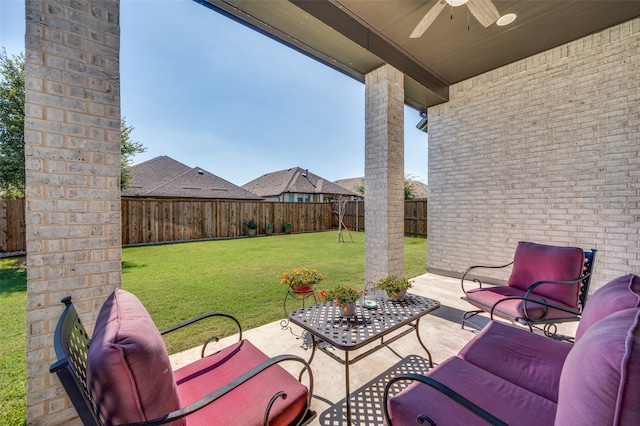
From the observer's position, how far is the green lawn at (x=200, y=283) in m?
2.68

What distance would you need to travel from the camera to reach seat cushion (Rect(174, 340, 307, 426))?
1.26m

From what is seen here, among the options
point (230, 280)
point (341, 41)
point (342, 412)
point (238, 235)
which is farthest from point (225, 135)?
point (342, 412)

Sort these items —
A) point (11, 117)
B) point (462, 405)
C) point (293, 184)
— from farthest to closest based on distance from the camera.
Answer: point (293, 184), point (11, 117), point (462, 405)

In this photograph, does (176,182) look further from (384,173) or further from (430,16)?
(430,16)

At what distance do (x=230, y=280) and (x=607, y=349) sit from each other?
16.4ft

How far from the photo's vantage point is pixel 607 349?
79cm

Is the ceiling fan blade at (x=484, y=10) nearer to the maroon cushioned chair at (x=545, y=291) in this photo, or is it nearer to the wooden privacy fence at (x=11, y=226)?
the maroon cushioned chair at (x=545, y=291)

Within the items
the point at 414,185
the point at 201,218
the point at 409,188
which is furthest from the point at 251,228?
the point at 414,185

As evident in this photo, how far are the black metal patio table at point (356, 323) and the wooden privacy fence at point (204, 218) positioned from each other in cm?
921

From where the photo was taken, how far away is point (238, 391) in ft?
4.64

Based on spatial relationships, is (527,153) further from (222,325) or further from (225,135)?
(225,135)

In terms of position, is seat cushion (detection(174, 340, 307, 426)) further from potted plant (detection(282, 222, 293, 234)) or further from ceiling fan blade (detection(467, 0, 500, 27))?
potted plant (detection(282, 222, 293, 234))

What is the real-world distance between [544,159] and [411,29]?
2.96 m

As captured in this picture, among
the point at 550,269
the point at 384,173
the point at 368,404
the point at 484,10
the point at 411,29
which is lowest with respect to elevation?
the point at 368,404
